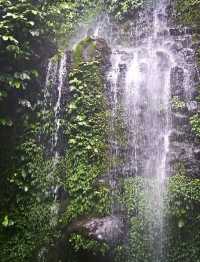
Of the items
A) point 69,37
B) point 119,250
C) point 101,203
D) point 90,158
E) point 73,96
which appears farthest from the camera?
point 69,37

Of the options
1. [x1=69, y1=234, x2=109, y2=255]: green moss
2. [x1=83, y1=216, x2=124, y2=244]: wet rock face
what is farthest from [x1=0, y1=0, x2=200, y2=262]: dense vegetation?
[x1=83, y1=216, x2=124, y2=244]: wet rock face

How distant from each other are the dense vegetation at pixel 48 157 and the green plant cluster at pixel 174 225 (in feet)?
0.05

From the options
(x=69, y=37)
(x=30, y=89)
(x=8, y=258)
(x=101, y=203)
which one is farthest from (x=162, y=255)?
(x=69, y=37)

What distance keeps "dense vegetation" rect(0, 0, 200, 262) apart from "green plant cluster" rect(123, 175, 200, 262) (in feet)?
0.05

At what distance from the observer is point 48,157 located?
7598 millimetres

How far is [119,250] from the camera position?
629 cm

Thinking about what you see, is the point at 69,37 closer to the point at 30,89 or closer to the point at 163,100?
the point at 30,89

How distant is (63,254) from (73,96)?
291 centimetres

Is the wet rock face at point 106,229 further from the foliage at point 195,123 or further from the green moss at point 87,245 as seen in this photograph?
the foliage at point 195,123

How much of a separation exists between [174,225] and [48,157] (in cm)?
261

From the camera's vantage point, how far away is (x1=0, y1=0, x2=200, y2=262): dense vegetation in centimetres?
649

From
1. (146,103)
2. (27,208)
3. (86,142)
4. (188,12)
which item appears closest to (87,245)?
(27,208)

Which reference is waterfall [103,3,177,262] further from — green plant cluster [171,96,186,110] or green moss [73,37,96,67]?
green moss [73,37,96,67]

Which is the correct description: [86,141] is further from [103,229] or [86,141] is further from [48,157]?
[103,229]
